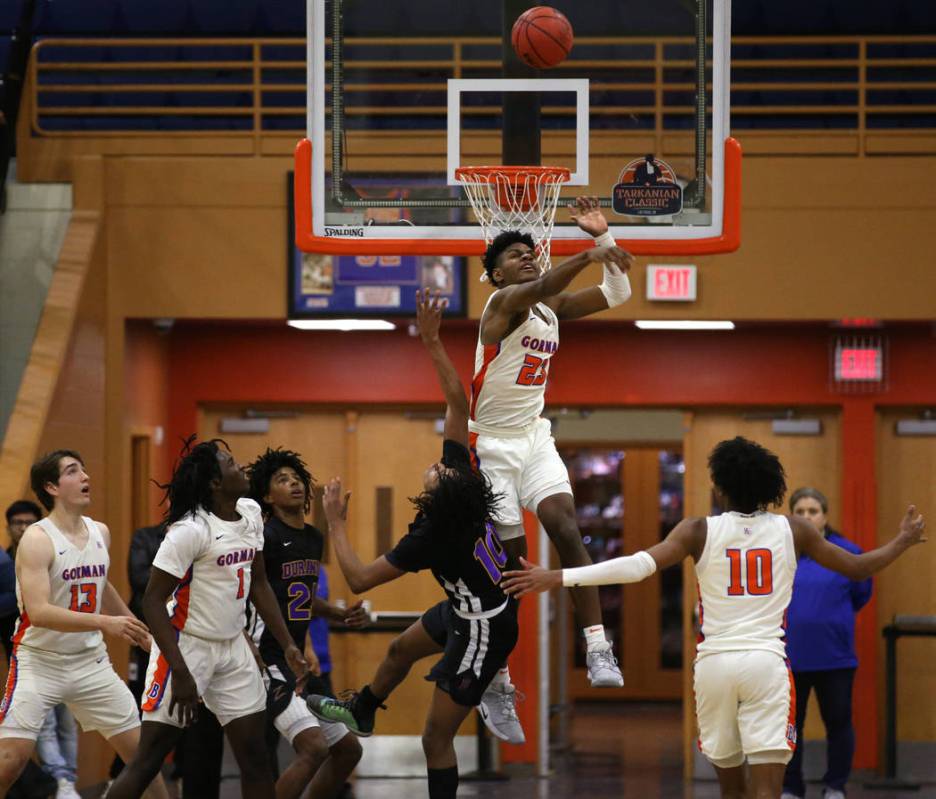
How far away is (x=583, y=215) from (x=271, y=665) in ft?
8.24

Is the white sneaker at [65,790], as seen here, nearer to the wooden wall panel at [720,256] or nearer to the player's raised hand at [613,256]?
the wooden wall panel at [720,256]

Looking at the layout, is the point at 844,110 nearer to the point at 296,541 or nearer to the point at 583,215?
the point at 583,215

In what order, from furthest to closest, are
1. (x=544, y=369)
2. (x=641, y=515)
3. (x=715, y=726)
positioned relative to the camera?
1. (x=641, y=515)
2. (x=544, y=369)
3. (x=715, y=726)

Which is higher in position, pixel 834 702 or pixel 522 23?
pixel 522 23

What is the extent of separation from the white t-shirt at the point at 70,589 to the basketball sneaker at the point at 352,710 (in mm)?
1071

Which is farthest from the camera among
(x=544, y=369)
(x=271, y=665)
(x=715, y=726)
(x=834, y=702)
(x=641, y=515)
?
(x=641, y=515)

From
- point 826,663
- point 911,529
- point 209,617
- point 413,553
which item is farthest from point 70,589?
point 826,663

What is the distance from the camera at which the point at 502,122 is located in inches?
306

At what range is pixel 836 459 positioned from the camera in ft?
39.3

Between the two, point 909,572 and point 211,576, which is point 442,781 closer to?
point 211,576

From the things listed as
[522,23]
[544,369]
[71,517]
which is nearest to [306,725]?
Result: [71,517]

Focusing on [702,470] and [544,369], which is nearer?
[544,369]

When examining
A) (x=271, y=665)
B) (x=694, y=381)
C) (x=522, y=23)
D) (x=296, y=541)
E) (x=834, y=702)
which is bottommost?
(x=834, y=702)

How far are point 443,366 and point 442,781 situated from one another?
171 cm
